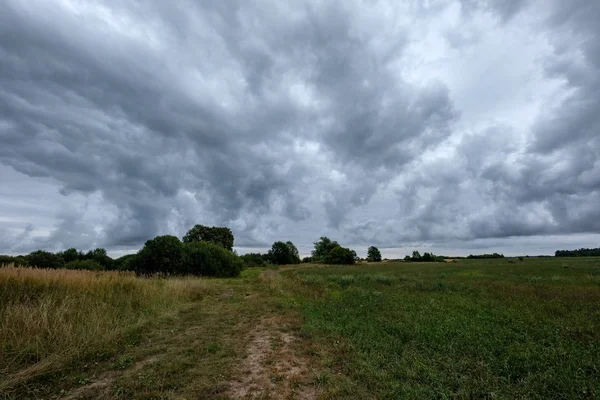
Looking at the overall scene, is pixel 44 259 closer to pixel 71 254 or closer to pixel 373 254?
pixel 71 254

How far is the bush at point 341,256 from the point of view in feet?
342

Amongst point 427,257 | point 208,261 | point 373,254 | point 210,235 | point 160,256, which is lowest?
point 427,257

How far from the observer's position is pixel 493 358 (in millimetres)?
6895

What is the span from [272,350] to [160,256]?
98.2ft

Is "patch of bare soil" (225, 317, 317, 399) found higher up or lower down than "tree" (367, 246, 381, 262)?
lower down

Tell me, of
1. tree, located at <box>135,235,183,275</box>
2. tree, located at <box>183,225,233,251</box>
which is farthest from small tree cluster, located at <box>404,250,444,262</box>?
tree, located at <box>135,235,183,275</box>

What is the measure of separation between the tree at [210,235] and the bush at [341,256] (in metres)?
39.6

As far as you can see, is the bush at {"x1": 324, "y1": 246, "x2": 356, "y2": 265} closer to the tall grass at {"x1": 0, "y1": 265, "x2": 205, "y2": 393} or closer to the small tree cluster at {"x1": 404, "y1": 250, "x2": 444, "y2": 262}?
the small tree cluster at {"x1": 404, "y1": 250, "x2": 444, "y2": 262}

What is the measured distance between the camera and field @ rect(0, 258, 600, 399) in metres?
5.45

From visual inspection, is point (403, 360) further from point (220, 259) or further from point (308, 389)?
point (220, 259)

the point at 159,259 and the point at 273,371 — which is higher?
the point at 159,259

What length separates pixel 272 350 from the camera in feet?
26.0

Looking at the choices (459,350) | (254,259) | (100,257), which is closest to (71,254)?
(100,257)

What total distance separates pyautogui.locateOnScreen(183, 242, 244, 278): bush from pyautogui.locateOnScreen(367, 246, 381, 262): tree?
102693mm
